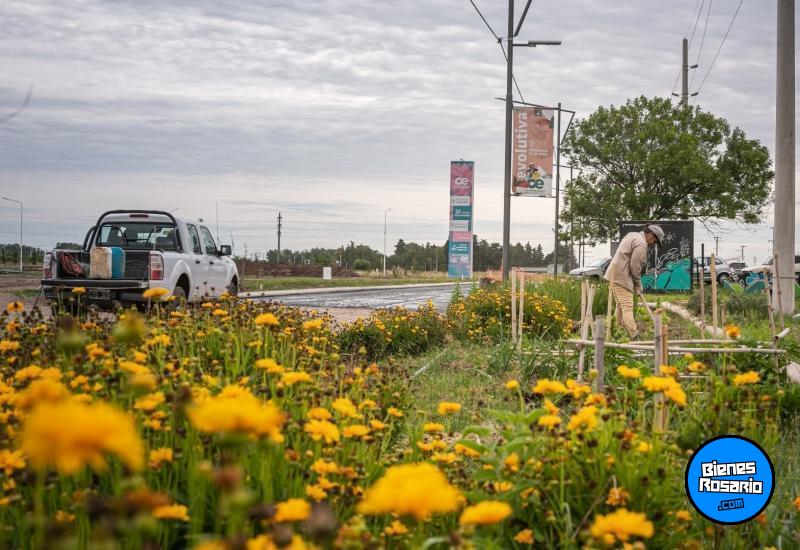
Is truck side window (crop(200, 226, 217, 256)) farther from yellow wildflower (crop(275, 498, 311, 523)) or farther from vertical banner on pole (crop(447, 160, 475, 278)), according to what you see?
vertical banner on pole (crop(447, 160, 475, 278))

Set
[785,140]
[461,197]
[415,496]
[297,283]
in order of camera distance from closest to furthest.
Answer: [415,496]
[785,140]
[297,283]
[461,197]

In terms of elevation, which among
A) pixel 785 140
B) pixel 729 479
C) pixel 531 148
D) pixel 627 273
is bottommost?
pixel 729 479

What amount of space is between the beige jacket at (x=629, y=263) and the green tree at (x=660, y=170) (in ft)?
98.9

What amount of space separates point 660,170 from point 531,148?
2278cm

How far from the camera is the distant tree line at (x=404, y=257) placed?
276ft

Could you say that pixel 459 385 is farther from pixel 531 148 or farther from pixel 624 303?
pixel 531 148

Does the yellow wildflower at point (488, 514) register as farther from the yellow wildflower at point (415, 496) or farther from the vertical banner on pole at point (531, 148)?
the vertical banner on pole at point (531, 148)

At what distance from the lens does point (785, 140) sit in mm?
15336

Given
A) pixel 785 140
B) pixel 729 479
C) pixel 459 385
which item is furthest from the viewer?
pixel 785 140

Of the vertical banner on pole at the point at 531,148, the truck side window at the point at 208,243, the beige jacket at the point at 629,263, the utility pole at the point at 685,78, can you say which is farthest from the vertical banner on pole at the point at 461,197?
the beige jacket at the point at 629,263

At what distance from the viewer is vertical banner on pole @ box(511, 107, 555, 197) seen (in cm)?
2017

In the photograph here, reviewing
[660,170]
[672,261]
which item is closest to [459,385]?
[672,261]

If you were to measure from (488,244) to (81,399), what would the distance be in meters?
121

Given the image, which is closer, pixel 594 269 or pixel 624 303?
pixel 624 303
